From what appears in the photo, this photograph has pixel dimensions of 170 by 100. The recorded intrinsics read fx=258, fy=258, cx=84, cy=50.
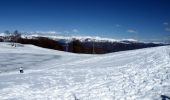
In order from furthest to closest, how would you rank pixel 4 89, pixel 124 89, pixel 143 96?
pixel 4 89 → pixel 124 89 → pixel 143 96

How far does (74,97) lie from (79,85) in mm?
2290

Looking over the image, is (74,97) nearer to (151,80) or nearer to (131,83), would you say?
(131,83)

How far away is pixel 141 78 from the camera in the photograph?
431 inches

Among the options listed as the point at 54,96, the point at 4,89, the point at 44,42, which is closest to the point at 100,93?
the point at 54,96

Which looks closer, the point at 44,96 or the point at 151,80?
the point at 151,80

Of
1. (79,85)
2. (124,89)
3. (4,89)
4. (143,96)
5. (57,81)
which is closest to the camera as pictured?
(143,96)

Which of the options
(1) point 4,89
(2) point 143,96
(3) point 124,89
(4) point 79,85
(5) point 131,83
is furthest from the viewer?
(1) point 4,89

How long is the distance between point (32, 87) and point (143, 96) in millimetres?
6745

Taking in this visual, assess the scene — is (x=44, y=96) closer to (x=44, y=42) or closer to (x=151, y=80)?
(x=151, y=80)

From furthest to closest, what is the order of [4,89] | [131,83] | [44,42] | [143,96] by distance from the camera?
[44,42]
[4,89]
[131,83]
[143,96]

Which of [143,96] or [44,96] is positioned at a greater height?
[143,96]

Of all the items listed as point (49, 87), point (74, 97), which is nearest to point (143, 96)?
point (74, 97)

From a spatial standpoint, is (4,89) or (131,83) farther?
(4,89)

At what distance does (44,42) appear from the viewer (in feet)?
356
